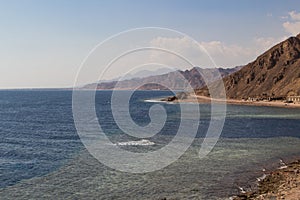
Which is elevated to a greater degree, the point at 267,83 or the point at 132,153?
the point at 267,83

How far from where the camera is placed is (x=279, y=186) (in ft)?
110

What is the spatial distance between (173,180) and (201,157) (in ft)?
39.3

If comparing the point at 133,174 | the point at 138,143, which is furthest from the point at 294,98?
the point at 133,174

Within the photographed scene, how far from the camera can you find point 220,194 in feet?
107

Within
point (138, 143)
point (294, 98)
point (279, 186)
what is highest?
point (294, 98)

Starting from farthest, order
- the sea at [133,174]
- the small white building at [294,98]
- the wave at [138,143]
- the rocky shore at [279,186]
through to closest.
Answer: the small white building at [294,98] < the wave at [138,143] < the sea at [133,174] < the rocky shore at [279,186]

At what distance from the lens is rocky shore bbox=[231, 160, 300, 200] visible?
29.8 meters

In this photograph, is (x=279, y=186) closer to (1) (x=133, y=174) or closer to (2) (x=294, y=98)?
(1) (x=133, y=174)

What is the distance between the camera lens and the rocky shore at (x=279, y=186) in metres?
29.8

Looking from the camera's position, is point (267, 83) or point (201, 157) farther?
point (267, 83)

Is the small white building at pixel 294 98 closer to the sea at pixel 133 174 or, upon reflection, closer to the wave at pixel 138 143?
the sea at pixel 133 174

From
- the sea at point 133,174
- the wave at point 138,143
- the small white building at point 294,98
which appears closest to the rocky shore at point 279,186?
the sea at point 133,174

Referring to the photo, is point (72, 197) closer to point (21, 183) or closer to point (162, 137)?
point (21, 183)

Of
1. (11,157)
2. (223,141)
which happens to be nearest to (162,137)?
(223,141)
